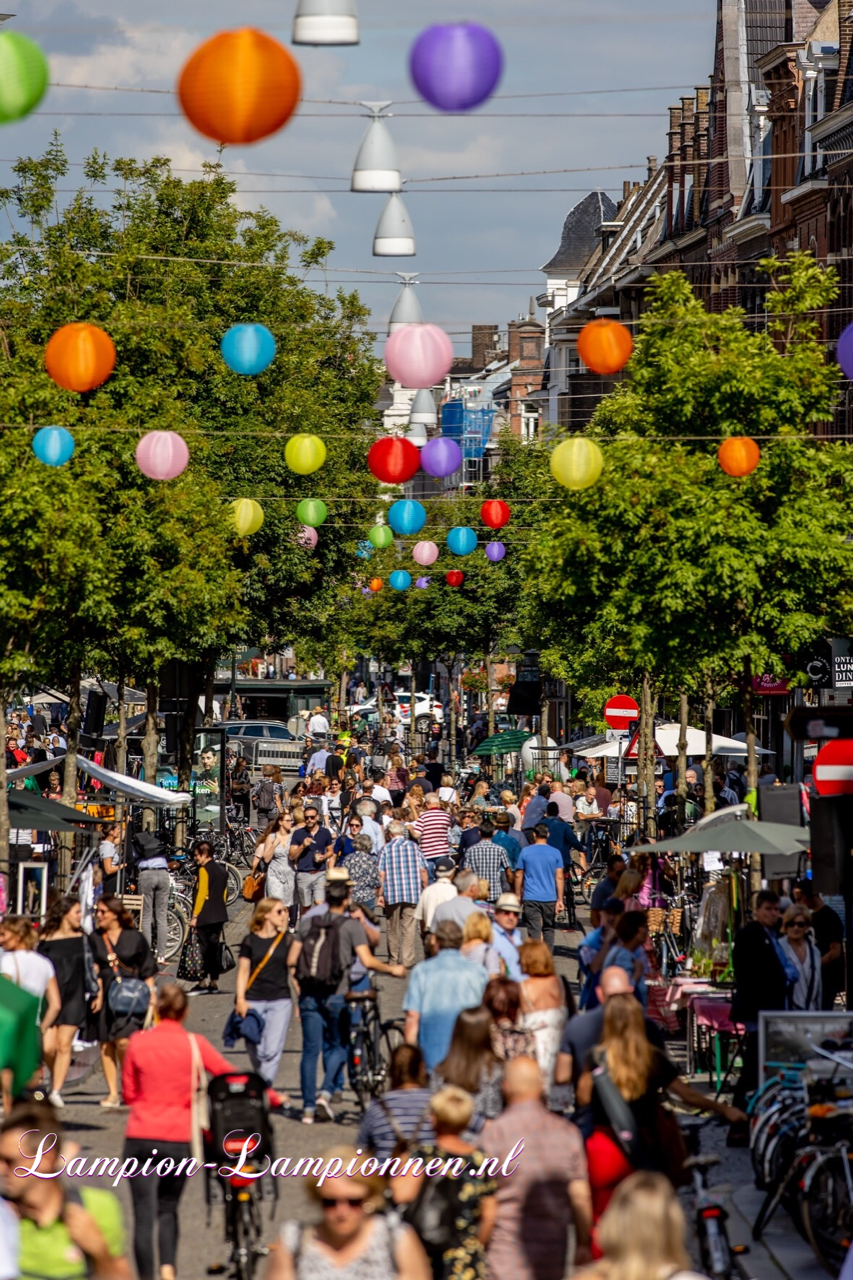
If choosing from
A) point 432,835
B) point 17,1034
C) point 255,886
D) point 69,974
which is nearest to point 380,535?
point 432,835

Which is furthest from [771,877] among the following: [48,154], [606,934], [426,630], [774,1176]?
[426,630]

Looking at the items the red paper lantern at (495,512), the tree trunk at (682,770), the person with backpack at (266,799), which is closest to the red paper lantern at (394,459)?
the tree trunk at (682,770)

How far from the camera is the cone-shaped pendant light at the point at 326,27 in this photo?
11.2 meters

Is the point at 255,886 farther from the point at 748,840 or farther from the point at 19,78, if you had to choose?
the point at 19,78

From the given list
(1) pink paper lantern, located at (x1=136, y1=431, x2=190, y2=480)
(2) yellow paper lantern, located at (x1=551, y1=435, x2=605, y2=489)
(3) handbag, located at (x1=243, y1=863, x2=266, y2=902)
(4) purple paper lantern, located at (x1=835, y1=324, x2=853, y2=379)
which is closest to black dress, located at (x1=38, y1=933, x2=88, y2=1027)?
(1) pink paper lantern, located at (x1=136, y1=431, x2=190, y2=480)

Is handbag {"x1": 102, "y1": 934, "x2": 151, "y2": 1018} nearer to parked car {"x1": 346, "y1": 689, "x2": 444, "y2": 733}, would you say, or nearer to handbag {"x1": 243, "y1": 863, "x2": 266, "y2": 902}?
handbag {"x1": 243, "y1": 863, "x2": 266, "y2": 902}

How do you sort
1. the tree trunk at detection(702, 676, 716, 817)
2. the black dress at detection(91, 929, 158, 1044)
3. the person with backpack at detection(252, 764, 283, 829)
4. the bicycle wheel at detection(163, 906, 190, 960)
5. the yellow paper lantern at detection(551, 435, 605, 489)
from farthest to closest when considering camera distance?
1. the person with backpack at detection(252, 764, 283, 829)
2. the tree trunk at detection(702, 676, 716, 817)
3. the bicycle wheel at detection(163, 906, 190, 960)
4. the yellow paper lantern at detection(551, 435, 605, 489)
5. the black dress at detection(91, 929, 158, 1044)

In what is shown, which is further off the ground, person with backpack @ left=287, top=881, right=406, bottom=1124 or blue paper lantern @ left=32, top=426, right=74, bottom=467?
blue paper lantern @ left=32, top=426, right=74, bottom=467

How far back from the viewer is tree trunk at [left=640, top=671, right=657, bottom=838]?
3126 cm

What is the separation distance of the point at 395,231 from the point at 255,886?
9.72 m

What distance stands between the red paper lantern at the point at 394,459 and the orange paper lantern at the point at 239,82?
10.8 metres

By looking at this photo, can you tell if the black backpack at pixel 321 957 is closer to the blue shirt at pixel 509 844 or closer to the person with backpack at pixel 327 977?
the person with backpack at pixel 327 977

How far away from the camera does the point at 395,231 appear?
16.8 metres

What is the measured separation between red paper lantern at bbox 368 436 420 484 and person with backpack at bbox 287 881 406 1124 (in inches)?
326
